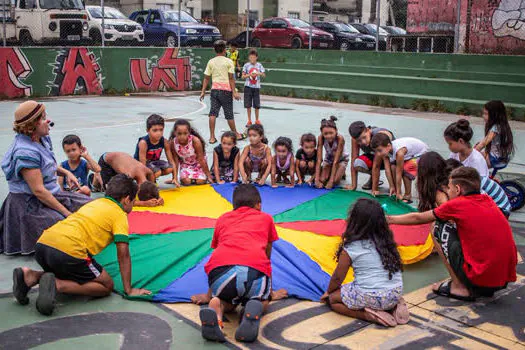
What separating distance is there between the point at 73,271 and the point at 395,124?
989 cm

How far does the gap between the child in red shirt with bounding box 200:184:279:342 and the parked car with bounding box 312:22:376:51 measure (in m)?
20.6

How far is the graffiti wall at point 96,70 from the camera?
699 inches

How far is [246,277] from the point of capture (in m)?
4.04

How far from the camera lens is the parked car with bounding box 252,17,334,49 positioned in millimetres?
23484

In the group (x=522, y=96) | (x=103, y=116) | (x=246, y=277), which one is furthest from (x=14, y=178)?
(x=522, y=96)

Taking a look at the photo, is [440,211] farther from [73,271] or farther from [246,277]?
[73,271]

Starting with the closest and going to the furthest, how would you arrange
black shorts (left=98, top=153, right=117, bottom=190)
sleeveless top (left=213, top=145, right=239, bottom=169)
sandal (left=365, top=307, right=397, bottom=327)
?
sandal (left=365, top=307, right=397, bottom=327), black shorts (left=98, top=153, right=117, bottom=190), sleeveless top (left=213, top=145, right=239, bottom=169)

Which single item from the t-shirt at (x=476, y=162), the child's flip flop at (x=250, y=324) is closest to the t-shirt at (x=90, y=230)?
the child's flip flop at (x=250, y=324)

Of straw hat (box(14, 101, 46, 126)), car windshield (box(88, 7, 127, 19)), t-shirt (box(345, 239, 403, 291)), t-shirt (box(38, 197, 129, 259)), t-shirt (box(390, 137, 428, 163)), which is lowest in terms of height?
t-shirt (box(345, 239, 403, 291))

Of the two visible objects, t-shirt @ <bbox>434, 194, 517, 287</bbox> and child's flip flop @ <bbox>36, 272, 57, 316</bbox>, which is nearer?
child's flip flop @ <bbox>36, 272, 57, 316</bbox>

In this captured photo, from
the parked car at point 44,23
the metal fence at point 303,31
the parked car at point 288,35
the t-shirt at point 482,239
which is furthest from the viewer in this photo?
the parked car at point 288,35

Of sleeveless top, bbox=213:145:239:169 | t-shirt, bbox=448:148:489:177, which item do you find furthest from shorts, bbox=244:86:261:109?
t-shirt, bbox=448:148:489:177

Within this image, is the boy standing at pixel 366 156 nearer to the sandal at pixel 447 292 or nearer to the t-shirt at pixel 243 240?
the sandal at pixel 447 292

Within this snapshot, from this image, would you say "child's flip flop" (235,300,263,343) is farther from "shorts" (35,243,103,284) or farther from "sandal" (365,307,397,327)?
"shorts" (35,243,103,284)
